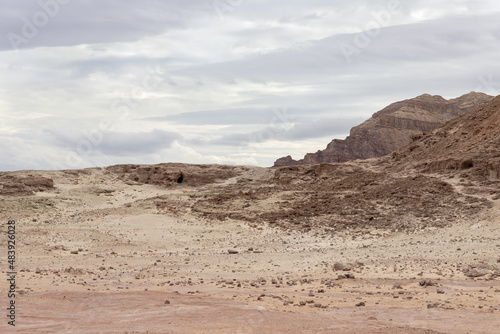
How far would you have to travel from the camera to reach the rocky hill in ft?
331

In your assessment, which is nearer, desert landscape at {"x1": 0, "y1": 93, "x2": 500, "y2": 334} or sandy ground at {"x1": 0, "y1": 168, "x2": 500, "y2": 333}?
sandy ground at {"x1": 0, "y1": 168, "x2": 500, "y2": 333}

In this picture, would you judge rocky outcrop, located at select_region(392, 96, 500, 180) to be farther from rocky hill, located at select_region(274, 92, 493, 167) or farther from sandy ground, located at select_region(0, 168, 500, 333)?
rocky hill, located at select_region(274, 92, 493, 167)

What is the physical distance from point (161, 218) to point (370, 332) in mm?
21558

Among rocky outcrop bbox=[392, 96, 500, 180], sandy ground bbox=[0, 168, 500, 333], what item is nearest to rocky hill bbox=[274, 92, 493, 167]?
rocky outcrop bbox=[392, 96, 500, 180]

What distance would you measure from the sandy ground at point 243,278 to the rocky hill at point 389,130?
7432 cm

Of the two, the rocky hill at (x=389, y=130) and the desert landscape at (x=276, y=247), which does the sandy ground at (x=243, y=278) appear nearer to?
the desert landscape at (x=276, y=247)

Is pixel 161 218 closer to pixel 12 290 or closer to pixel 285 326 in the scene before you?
pixel 12 290

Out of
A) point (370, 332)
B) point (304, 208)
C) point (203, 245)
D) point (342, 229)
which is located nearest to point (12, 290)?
point (370, 332)

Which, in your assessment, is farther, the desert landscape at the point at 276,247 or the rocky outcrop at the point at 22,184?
the rocky outcrop at the point at 22,184

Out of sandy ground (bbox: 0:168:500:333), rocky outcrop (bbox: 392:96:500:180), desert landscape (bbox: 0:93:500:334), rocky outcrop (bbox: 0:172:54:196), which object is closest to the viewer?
sandy ground (bbox: 0:168:500:333)

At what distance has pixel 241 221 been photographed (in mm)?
29172

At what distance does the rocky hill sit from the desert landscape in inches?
2106

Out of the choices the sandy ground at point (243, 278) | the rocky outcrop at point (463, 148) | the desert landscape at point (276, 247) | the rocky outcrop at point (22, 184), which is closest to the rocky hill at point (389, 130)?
the rocky outcrop at point (463, 148)

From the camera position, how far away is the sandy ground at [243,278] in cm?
983
